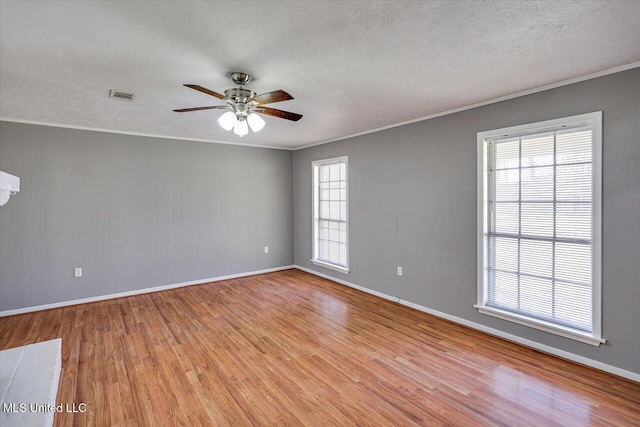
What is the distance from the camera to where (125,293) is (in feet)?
15.8

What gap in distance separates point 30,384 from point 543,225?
4.40 m

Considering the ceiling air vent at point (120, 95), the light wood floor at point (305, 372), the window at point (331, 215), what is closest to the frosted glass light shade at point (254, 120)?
the ceiling air vent at point (120, 95)

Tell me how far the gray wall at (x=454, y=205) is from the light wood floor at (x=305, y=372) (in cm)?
34

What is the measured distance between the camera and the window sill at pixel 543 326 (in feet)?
8.86

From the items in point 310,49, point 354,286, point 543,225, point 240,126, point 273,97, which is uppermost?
point 310,49

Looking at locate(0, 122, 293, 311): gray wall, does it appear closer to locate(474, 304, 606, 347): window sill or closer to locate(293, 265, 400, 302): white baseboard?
locate(293, 265, 400, 302): white baseboard

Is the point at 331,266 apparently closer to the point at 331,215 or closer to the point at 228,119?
the point at 331,215

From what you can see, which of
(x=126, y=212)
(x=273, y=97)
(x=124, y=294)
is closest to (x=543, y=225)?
(x=273, y=97)

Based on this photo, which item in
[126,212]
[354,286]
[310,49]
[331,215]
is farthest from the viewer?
[331,215]

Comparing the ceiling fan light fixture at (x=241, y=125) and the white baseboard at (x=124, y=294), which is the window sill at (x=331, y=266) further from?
the ceiling fan light fixture at (x=241, y=125)

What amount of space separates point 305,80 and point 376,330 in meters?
2.70

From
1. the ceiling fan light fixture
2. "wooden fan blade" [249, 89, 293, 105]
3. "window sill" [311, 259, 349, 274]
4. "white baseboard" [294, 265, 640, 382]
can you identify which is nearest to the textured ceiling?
"wooden fan blade" [249, 89, 293, 105]

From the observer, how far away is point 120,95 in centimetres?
310

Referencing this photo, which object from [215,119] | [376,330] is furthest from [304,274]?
[215,119]
